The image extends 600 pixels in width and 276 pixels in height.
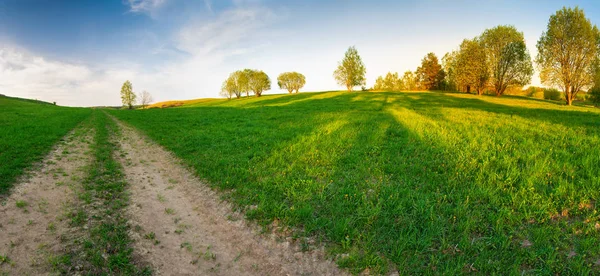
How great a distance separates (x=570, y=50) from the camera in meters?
38.8

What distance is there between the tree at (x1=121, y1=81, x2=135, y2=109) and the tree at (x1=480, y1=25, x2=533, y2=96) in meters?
120

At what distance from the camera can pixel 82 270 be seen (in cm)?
440

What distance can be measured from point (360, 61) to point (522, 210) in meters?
79.3

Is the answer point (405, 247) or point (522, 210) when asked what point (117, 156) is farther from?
point (522, 210)

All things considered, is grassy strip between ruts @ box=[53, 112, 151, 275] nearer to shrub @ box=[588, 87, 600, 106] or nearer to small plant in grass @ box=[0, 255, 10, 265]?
small plant in grass @ box=[0, 255, 10, 265]

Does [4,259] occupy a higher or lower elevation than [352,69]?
lower

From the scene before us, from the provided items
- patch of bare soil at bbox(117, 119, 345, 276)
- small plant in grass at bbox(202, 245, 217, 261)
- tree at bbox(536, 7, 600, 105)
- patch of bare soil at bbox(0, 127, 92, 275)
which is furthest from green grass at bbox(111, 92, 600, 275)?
tree at bbox(536, 7, 600, 105)

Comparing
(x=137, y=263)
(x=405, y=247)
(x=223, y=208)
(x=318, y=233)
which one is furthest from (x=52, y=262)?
(x=405, y=247)

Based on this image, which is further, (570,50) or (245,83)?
(245,83)

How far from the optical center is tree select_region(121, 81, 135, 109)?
96.2m

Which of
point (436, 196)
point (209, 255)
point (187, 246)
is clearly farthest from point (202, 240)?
point (436, 196)

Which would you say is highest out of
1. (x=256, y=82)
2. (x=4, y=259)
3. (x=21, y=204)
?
(x=256, y=82)

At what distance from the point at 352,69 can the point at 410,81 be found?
2928 cm

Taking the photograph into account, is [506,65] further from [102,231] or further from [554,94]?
[102,231]
